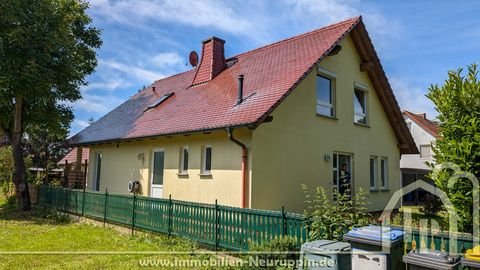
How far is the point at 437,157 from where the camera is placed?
23.2ft

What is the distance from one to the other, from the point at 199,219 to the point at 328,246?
3983 millimetres

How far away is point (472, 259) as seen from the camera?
4.39m

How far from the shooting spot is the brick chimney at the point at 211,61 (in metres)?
16.8

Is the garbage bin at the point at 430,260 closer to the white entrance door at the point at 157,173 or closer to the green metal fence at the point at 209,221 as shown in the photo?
the green metal fence at the point at 209,221

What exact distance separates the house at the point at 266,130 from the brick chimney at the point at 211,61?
6cm

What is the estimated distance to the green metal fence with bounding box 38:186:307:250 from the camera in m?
7.20

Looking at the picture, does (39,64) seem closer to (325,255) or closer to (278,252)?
(278,252)

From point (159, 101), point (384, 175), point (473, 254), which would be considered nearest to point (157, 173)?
point (159, 101)

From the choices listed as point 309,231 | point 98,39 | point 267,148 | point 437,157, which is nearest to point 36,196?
point 98,39

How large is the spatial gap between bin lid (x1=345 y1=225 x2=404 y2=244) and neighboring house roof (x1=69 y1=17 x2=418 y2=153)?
192 inches

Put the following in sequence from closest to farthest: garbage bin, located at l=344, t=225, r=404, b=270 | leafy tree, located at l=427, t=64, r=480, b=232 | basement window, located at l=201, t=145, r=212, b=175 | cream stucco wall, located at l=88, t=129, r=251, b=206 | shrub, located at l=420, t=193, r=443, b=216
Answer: garbage bin, located at l=344, t=225, r=404, b=270, leafy tree, located at l=427, t=64, r=480, b=232, cream stucco wall, located at l=88, t=129, r=251, b=206, basement window, located at l=201, t=145, r=212, b=175, shrub, located at l=420, t=193, r=443, b=216

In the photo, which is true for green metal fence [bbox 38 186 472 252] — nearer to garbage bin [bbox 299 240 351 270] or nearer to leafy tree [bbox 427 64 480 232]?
garbage bin [bbox 299 240 351 270]

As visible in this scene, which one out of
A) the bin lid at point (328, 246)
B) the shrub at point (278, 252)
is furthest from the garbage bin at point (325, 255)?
the shrub at point (278, 252)

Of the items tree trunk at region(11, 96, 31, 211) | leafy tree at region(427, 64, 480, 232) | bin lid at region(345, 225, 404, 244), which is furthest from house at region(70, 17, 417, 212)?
bin lid at region(345, 225, 404, 244)
